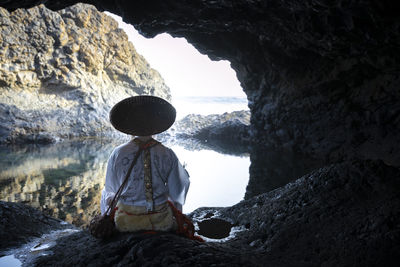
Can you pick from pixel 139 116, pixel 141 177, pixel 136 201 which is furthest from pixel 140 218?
pixel 139 116

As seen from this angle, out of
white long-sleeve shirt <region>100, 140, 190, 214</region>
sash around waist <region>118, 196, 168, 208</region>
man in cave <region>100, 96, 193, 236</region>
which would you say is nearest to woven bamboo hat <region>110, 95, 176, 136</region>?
man in cave <region>100, 96, 193, 236</region>

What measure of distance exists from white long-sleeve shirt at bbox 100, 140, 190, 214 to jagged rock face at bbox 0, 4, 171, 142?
693 inches

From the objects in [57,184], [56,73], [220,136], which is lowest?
[57,184]

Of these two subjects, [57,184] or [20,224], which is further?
[57,184]

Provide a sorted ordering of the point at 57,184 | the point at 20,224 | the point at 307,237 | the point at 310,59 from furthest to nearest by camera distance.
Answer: the point at 310,59, the point at 57,184, the point at 20,224, the point at 307,237

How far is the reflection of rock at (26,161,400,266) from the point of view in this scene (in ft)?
5.90

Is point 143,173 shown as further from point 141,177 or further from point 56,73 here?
point 56,73

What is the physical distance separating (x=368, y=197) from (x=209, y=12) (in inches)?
222

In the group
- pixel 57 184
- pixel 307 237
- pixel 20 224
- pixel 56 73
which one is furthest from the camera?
pixel 56 73

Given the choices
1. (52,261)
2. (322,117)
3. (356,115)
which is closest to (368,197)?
(52,261)

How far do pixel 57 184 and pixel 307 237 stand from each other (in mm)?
6913

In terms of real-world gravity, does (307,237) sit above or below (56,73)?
below

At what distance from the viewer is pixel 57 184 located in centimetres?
724

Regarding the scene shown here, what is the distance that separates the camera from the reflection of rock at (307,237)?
180 cm
